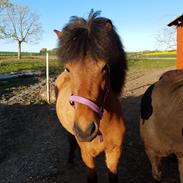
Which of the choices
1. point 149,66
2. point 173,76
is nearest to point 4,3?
point 149,66

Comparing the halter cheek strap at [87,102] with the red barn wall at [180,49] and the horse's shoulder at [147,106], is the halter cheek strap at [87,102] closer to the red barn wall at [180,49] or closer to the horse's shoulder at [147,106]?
the horse's shoulder at [147,106]

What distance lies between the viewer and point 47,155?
5.49 m

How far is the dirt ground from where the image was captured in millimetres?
4633

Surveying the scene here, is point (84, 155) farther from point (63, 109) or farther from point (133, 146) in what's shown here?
point (133, 146)

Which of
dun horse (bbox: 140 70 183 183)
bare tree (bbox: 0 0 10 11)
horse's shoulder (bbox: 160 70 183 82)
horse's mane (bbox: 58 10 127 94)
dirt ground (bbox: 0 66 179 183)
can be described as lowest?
dirt ground (bbox: 0 66 179 183)

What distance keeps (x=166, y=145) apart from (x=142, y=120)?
0.49 m

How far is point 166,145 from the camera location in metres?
3.62

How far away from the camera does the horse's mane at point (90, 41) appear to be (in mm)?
2803

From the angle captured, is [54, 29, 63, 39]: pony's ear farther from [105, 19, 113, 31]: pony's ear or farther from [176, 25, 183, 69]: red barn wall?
[176, 25, 183, 69]: red barn wall

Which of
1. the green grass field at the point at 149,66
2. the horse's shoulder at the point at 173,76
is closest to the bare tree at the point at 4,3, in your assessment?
the green grass field at the point at 149,66

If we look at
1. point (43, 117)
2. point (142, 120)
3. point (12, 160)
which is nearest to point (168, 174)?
point (142, 120)

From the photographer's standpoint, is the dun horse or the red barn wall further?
the red barn wall

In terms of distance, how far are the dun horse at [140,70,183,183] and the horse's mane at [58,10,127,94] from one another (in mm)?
822

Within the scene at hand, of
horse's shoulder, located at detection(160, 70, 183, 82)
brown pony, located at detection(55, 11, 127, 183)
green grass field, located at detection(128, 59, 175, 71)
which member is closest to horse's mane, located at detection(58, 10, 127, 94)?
brown pony, located at detection(55, 11, 127, 183)
